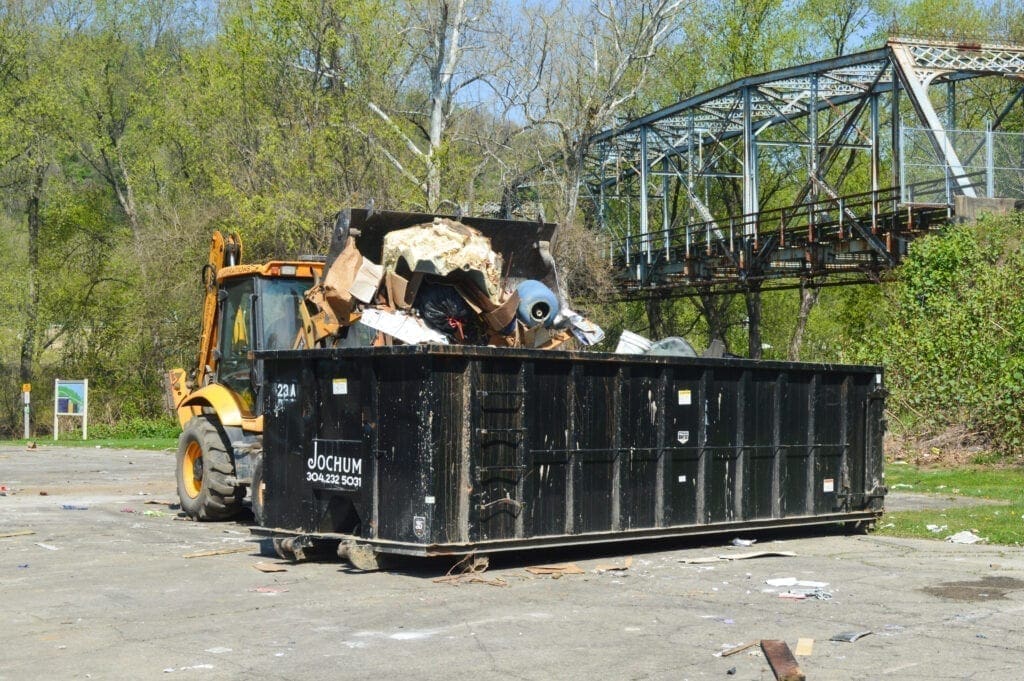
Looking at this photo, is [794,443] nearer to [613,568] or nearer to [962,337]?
[613,568]

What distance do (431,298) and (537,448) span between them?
7.57ft

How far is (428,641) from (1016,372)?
54.9 feet

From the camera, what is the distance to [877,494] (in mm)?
13453

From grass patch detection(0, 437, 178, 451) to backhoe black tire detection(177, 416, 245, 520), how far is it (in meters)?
16.5

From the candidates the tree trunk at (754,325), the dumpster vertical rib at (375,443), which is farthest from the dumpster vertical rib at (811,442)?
the tree trunk at (754,325)

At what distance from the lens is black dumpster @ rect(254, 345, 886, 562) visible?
10.1 metres

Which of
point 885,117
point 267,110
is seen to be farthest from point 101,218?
point 885,117

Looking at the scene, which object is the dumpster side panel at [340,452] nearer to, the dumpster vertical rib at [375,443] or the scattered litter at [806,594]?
the dumpster vertical rib at [375,443]

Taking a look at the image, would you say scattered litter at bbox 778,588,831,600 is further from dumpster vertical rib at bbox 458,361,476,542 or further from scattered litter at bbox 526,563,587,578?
dumpster vertical rib at bbox 458,361,476,542

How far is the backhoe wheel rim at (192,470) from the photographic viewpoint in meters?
15.1

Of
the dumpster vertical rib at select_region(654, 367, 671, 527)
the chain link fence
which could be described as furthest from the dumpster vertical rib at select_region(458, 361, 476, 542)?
the chain link fence

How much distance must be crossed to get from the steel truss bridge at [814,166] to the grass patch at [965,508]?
9301 mm

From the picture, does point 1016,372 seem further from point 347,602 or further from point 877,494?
point 347,602

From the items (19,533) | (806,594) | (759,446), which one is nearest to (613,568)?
(806,594)
